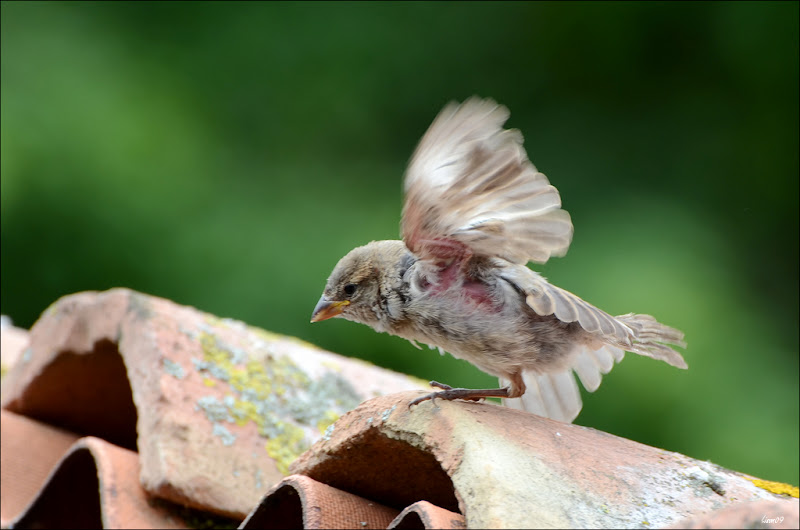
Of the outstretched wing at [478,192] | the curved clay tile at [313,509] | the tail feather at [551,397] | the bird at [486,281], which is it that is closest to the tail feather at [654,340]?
the bird at [486,281]

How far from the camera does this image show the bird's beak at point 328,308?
7.10 ft

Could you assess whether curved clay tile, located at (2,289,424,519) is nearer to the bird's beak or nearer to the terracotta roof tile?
the terracotta roof tile

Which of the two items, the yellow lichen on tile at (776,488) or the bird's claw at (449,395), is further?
the yellow lichen on tile at (776,488)

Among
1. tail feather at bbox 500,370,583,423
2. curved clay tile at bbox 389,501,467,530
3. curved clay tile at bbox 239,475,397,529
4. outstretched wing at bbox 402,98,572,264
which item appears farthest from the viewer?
tail feather at bbox 500,370,583,423

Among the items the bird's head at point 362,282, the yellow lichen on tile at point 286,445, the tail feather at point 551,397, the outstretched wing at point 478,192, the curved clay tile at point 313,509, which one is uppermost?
the outstretched wing at point 478,192

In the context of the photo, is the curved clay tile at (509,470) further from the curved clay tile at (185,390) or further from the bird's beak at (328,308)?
the bird's beak at (328,308)

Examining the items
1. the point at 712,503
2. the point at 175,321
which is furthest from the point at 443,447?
the point at 175,321

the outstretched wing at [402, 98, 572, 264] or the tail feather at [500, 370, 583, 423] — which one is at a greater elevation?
the outstretched wing at [402, 98, 572, 264]

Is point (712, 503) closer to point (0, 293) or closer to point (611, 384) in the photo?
point (611, 384)

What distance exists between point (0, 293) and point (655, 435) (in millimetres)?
3235

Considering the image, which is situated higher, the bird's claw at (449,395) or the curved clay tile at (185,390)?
the bird's claw at (449,395)

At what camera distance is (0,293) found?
4750 millimetres

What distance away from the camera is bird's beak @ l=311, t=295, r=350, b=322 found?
216cm

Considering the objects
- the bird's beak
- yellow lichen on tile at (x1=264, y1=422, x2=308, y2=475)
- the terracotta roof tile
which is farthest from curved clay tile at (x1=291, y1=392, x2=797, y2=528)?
the bird's beak
